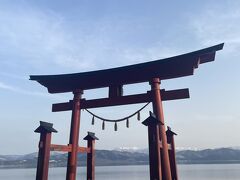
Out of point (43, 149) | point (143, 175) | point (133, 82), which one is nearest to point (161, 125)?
point (133, 82)

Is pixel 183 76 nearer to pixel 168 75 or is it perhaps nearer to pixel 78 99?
pixel 168 75

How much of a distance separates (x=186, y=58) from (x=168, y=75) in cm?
91

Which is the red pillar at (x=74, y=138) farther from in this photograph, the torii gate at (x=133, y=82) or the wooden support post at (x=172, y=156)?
the wooden support post at (x=172, y=156)

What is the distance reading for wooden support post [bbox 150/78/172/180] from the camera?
23.1 feet

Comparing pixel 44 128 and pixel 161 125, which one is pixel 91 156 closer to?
pixel 44 128

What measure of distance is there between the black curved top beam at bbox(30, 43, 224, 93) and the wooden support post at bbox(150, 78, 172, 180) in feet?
1.27

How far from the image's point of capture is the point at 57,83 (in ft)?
31.7

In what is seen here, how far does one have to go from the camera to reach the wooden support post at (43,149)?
7.23 meters

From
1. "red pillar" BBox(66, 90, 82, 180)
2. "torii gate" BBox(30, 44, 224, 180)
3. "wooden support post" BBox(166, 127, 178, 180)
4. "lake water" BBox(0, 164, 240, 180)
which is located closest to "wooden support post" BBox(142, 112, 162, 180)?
"torii gate" BBox(30, 44, 224, 180)

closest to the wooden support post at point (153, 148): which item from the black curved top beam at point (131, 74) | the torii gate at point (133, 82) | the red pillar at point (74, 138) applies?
the torii gate at point (133, 82)

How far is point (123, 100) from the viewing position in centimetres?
869

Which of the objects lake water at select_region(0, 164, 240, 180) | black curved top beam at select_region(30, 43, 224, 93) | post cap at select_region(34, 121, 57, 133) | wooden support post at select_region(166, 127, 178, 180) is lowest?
lake water at select_region(0, 164, 240, 180)

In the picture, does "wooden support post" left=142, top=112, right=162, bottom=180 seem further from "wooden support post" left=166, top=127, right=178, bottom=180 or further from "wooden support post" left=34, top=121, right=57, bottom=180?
"wooden support post" left=34, top=121, right=57, bottom=180

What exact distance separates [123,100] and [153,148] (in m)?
2.57
